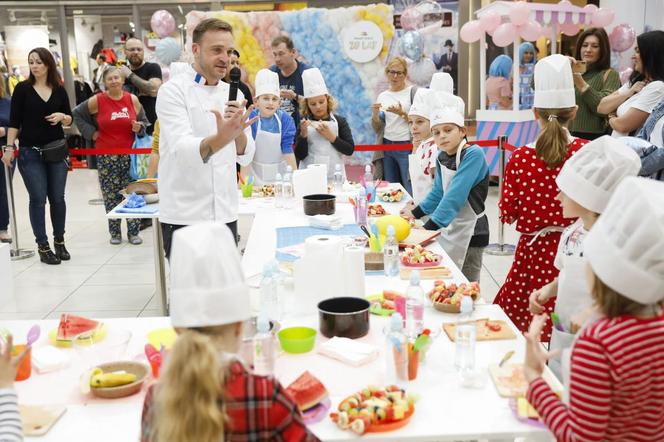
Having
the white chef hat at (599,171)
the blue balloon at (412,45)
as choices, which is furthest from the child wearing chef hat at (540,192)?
the blue balloon at (412,45)

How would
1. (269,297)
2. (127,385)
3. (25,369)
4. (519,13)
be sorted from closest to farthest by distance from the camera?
(127,385) < (25,369) < (269,297) < (519,13)

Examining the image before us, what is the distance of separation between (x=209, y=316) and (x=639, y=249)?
3.10ft

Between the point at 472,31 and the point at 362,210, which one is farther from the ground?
the point at 472,31

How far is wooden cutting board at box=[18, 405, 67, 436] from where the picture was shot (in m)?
1.79

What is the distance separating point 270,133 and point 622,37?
18.8 ft

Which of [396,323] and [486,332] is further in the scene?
[486,332]

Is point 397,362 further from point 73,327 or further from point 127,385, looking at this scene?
point 73,327

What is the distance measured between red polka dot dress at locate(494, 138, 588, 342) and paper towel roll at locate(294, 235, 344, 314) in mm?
1033

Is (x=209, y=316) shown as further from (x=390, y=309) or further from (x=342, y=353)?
(x=390, y=309)

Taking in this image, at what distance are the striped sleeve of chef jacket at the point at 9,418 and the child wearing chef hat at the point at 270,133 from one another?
3.81m

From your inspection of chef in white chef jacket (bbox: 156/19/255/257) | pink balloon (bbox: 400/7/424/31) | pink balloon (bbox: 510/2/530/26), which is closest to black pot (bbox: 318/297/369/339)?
chef in white chef jacket (bbox: 156/19/255/257)

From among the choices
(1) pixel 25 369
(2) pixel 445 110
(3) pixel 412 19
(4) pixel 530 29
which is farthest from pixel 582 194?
(3) pixel 412 19

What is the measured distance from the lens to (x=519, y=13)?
7.87 m

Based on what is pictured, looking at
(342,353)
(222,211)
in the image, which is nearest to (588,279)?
(342,353)
